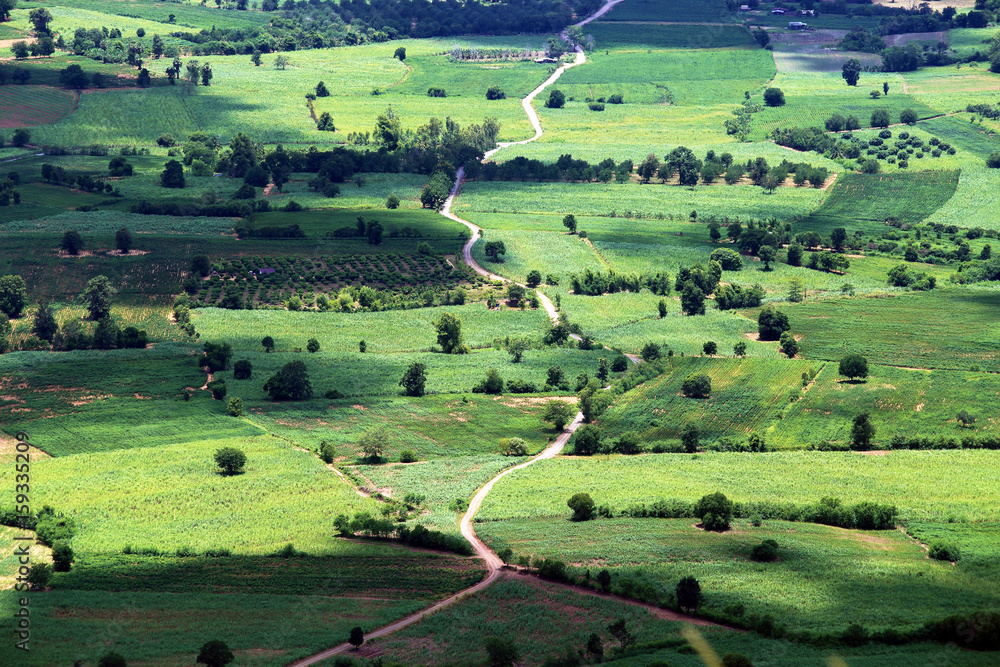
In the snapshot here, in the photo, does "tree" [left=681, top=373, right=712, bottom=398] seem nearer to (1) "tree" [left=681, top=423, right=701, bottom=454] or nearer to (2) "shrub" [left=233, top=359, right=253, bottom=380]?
(1) "tree" [left=681, top=423, right=701, bottom=454]

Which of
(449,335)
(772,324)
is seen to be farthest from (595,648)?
(772,324)

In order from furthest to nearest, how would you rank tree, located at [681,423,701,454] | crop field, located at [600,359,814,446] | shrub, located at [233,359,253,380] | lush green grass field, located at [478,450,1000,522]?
1. shrub, located at [233,359,253,380]
2. crop field, located at [600,359,814,446]
3. tree, located at [681,423,701,454]
4. lush green grass field, located at [478,450,1000,522]

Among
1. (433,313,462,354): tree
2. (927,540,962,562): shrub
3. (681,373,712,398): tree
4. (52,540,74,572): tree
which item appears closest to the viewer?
(52,540,74,572): tree

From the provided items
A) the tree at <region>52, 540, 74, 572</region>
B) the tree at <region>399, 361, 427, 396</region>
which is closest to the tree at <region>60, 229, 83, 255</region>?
the tree at <region>399, 361, 427, 396</region>

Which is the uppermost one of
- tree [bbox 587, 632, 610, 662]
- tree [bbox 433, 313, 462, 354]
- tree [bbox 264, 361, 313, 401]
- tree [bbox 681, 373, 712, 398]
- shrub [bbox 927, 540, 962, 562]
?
tree [bbox 433, 313, 462, 354]

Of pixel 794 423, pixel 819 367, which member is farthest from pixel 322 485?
pixel 819 367

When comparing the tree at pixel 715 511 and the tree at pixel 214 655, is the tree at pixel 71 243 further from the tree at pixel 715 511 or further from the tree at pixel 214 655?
the tree at pixel 214 655

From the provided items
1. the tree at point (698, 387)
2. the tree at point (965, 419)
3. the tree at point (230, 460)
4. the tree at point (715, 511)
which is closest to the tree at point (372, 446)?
the tree at point (230, 460)
